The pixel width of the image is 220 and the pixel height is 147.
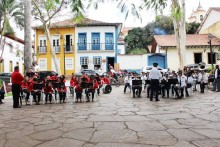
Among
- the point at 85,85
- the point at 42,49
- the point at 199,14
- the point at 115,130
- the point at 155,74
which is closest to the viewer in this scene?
the point at 115,130

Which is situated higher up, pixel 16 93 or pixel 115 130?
pixel 16 93

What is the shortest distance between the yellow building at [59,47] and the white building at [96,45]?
31.4 inches

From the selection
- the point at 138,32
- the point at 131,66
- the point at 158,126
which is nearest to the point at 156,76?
the point at 158,126

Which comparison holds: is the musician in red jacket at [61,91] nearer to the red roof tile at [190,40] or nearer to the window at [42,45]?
the red roof tile at [190,40]

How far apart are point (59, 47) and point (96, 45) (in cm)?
460

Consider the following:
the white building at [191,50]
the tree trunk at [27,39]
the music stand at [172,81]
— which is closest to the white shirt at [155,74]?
the music stand at [172,81]

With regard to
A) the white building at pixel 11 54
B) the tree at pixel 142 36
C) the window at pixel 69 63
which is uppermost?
the tree at pixel 142 36

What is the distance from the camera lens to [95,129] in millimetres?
5676

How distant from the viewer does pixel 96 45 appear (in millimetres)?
32812

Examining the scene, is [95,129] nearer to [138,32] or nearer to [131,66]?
[131,66]

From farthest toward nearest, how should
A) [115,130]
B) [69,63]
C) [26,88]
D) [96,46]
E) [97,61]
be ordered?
1. [69,63]
2. [96,46]
3. [97,61]
4. [26,88]
5. [115,130]

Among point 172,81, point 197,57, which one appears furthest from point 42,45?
point 172,81

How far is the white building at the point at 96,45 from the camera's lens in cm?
3256

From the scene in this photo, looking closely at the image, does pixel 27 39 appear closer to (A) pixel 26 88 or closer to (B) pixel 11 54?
(A) pixel 26 88
